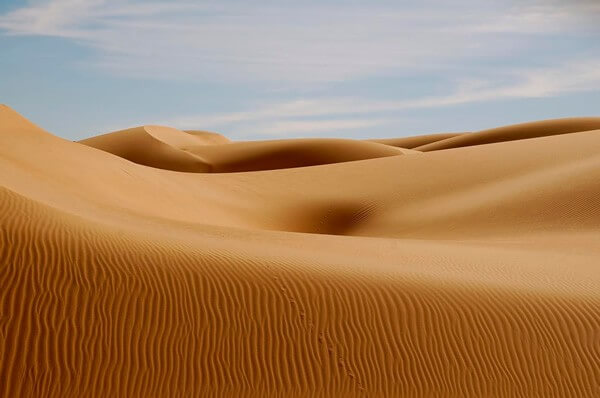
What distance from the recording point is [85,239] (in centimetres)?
899

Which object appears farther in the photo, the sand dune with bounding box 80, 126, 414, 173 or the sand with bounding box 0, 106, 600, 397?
the sand dune with bounding box 80, 126, 414, 173

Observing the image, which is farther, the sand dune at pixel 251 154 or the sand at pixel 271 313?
the sand dune at pixel 251 154

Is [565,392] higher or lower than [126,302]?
lower

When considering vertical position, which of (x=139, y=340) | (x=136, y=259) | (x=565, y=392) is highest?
(x=136, y=259)

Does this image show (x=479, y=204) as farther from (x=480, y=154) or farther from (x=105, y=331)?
(x=105, y=331)

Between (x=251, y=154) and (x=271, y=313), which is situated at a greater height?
(x=271, y=313)

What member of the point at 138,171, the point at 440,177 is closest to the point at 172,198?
the point at 138,171

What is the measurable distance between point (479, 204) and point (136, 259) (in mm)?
16828

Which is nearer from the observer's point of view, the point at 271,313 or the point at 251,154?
the point at 271,313

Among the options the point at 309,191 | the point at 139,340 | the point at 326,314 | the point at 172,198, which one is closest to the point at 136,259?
the point at 139,340

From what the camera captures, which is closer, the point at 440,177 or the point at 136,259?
the point at 136,259

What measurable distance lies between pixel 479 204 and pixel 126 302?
17.5 m

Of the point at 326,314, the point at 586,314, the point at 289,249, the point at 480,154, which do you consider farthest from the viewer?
the point at 480,154

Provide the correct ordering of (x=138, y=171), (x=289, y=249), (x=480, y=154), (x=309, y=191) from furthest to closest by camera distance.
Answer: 1. (x=480, y=154)
2. (x=309, y=191)
3. (x=138, y=171)
4. (x=289, y=249)
